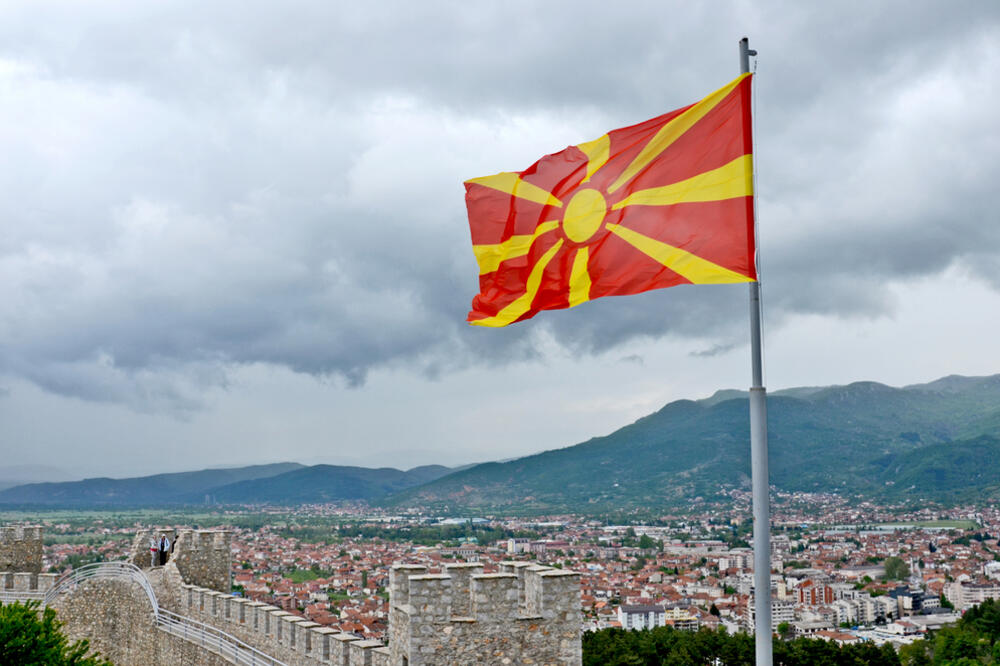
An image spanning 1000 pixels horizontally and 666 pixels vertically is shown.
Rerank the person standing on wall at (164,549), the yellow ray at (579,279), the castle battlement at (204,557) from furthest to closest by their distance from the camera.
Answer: the person standing on wall at (164,549)
the castle battlement at (204,557)
the yellow ray at (579,279)

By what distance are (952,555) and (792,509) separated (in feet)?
232

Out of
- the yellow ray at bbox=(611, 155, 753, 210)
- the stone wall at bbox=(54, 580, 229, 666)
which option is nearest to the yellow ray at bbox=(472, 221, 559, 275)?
the yellow ray at bbox=(611, 155, 753, 210)

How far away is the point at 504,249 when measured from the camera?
841 cm

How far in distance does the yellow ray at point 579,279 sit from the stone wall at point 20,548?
16463mm

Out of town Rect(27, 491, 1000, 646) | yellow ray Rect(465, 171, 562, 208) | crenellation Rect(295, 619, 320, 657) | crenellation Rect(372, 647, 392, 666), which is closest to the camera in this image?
yellow ray Rect(465, 171, 562, 208)

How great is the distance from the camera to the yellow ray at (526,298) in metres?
7.92

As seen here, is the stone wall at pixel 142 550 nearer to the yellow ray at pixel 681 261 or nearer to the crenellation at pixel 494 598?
the crenellation at pixel 494 598

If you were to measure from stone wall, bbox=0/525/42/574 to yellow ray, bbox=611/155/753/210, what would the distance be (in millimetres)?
17422

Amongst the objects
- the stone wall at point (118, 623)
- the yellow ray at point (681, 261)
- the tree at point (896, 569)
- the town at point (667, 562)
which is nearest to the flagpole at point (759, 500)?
the yellow ray at point (681, 261)

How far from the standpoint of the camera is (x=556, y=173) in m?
8.07

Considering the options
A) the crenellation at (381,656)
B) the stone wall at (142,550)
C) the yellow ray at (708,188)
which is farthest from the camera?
the stone wall at (142,550)

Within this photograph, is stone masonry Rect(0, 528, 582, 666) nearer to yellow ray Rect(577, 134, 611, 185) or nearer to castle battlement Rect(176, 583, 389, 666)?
castle battlement Rect(176, 583, 389, 666)

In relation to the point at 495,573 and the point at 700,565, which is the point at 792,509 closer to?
the point at 700,565

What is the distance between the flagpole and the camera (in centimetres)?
589
